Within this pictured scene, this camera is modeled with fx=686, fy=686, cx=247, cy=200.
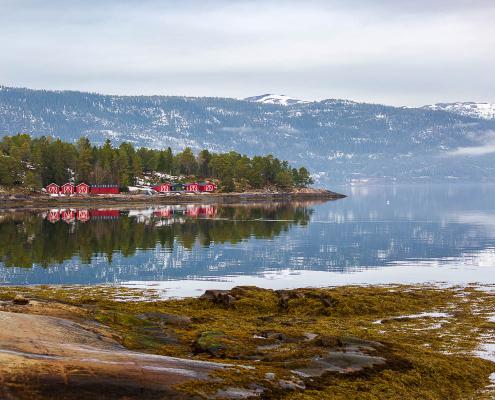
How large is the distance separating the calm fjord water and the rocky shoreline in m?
20.7

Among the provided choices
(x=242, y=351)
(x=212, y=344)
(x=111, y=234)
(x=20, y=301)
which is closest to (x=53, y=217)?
(x=111, y=234)

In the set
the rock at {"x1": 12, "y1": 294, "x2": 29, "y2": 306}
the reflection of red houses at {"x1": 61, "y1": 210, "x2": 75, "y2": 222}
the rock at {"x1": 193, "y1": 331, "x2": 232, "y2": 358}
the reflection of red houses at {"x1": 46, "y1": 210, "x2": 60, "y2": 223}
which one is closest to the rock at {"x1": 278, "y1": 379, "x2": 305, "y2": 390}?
the rock at {"x1": 193, "y1": 331, "x2": 232, "y2": 358}

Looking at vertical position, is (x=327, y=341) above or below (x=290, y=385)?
above

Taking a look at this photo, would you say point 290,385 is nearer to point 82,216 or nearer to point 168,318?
point 168,318

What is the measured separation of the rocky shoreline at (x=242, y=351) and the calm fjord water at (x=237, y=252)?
20.7 meters

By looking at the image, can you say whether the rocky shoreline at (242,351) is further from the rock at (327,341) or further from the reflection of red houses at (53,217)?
the reflection of red houses at (53,217)

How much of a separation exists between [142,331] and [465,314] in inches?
1005

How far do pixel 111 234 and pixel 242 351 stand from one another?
9772cm

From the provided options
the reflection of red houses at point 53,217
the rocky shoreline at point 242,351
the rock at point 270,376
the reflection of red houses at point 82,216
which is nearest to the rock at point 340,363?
the rocky shoreline at point 242,351

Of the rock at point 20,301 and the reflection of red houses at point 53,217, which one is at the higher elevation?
the rock at point 20,301

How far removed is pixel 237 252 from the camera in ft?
339

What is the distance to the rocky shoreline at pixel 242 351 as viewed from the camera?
24.8 meters

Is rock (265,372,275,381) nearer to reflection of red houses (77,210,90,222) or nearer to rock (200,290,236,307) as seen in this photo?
rock (200,290,236,307)

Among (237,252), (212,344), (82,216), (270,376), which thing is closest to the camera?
(270,376)
